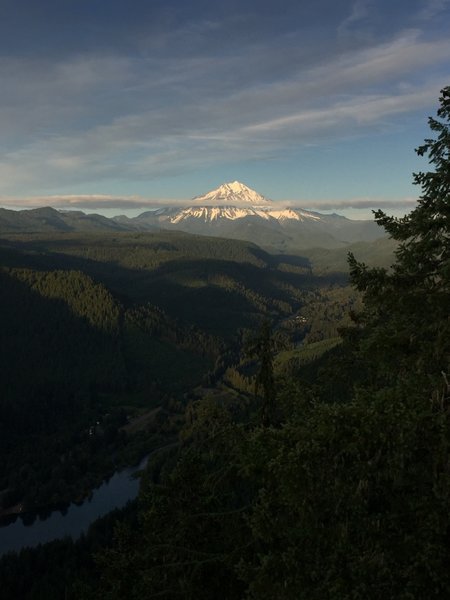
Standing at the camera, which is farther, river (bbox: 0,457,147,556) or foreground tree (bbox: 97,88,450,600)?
river (bbox: 0,457,147,556)

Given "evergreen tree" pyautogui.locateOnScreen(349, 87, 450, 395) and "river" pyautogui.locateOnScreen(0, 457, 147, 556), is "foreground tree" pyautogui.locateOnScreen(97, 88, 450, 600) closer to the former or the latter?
"evergreen tree" pyautogui.locateOnScreen(349, 87, 450, 395)

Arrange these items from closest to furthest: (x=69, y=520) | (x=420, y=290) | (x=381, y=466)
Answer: (x=381, y=466) < (x=420, y=290) < (x=69, y=520)

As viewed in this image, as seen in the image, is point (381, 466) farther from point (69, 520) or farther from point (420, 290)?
point (69, 520)

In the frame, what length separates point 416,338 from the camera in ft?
43.6

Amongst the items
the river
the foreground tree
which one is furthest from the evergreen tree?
the river

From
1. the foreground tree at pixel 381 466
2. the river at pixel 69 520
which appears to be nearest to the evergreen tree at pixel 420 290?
the foreground tree at pixel 381 466

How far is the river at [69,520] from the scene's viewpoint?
359ft

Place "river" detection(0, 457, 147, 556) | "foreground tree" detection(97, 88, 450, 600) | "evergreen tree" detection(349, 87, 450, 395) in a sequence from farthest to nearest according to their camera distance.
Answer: "river" detection(0, 457, 147, 556)
"evergreen tree" detection(349, 87, 450, 395)
"foreground tree" detection(97, 88, 450, 600)

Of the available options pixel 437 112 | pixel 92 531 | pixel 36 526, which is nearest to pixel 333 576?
pixel 437 112

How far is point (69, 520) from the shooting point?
118 metres

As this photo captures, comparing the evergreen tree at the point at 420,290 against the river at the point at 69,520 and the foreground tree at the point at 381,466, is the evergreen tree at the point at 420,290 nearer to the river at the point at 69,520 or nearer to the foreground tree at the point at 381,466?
the foreground tree at the point at 381,466

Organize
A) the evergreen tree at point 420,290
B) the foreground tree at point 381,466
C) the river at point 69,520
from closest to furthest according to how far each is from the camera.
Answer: the foreground tree at point 381,466 < the evergreen tree at point 420,290 < the river at point 69,520

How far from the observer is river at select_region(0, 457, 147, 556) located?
110 meters

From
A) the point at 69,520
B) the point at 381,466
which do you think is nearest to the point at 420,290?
the point at 381,466
